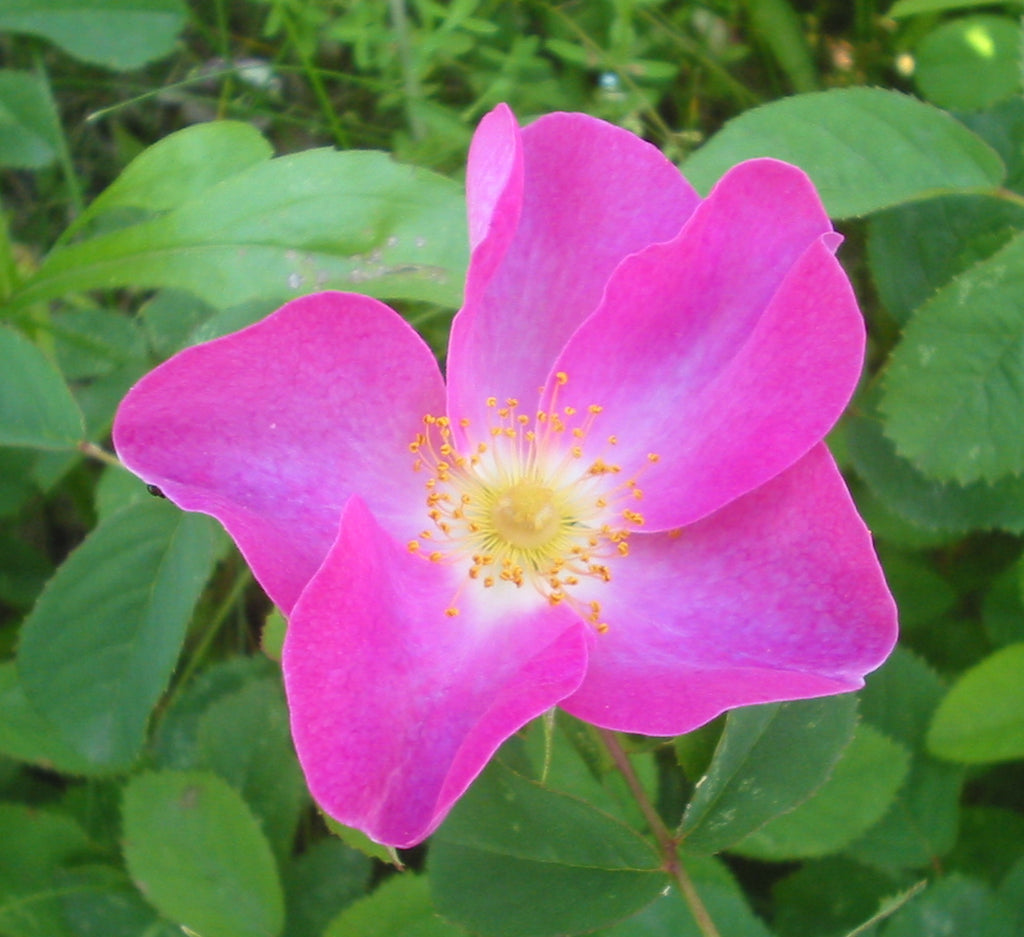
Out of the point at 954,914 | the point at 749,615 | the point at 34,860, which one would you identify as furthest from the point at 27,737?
the point at 954,914

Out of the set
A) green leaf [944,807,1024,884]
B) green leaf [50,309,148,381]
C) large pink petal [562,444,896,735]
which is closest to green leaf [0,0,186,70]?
green leaf [50,309,148,381]

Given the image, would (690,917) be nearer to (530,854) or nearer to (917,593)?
(530,854)

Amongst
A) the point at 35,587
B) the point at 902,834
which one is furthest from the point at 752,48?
the point at 35,587

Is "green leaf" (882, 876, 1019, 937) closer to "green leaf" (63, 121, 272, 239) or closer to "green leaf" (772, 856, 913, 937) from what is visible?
"green leaf" (772, 856, 913, 937)

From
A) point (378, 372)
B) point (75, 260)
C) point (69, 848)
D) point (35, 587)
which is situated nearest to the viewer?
point (378, 372)

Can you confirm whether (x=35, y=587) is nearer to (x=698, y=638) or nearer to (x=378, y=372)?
(x=378, y=372)

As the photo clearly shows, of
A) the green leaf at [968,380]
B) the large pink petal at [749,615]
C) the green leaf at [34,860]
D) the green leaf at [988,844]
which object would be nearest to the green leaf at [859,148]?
the green leaf at [968,380]
